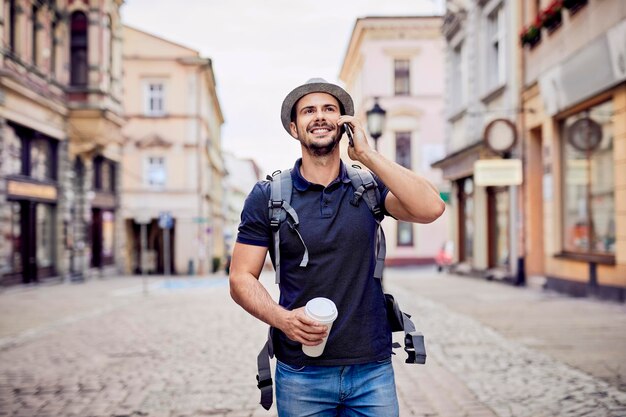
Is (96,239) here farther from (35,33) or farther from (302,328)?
(302,328)

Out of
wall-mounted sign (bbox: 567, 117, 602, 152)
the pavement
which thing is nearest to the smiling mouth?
the pavement

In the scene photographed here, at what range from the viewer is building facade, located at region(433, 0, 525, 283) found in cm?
1709

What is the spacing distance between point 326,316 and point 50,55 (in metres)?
22.5

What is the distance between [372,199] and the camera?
2666 millimetres

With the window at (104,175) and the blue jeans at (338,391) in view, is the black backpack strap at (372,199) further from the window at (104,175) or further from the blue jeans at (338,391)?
the window at (104,175)

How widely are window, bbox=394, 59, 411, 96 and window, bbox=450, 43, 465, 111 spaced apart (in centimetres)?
1312

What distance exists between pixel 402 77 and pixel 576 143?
23919 millimetres

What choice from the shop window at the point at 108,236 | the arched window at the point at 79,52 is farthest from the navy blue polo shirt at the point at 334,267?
the shop window at the point at 108,236

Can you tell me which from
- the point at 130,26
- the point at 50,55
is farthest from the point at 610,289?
the point at 130,26

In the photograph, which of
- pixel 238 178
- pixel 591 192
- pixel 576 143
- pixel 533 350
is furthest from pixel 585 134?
pixel 238 178

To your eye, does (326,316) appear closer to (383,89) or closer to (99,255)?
(99,255)

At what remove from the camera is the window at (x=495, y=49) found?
18.7 meters

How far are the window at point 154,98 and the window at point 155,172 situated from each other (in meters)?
2.42

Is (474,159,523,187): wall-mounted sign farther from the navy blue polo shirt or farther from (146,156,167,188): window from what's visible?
(146,156,167,188): window
